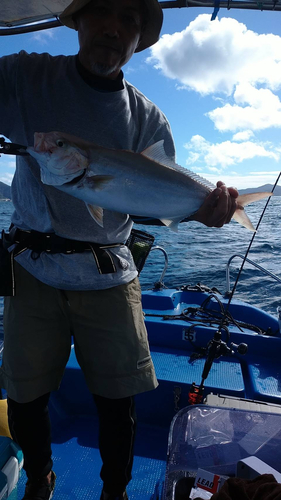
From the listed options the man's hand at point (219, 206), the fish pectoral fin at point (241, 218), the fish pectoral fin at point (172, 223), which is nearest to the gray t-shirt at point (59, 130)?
the fish pectoral fin at point (172, 223)

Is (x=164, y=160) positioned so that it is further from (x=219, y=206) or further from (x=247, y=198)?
(x=247, y=198)

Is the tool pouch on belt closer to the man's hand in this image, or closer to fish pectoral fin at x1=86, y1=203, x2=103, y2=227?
fish pectoral fin at x1=86, y1=203, x2=103, y2=227

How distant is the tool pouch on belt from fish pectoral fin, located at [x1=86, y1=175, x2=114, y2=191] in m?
0.94

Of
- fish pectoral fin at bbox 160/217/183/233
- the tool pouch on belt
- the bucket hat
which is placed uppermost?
the bucket hat

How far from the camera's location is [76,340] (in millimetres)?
2395

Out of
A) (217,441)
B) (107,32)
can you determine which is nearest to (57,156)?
(107,32)

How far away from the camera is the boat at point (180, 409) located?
7.80 feet

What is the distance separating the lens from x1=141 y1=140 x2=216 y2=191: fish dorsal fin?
1.94m

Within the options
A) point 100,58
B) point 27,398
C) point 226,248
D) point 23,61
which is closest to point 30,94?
point 23,61

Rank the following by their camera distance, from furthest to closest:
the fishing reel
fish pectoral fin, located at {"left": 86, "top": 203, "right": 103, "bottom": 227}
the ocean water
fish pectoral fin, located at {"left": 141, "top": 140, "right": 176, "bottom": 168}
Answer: the ocean water, the fishing reel, fish pectoral fin, located at {"left": 141, "top": 140, "right": 176, "bottom": 168}, fish pectoral fin, located at {"left": 86, "top": 203, "right": 103, "bottom": 227}

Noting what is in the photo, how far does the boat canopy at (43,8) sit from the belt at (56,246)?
2189 mm

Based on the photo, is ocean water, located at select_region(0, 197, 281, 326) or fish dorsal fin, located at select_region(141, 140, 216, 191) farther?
ocean water, located at select_region(0, 197, 281, 326)

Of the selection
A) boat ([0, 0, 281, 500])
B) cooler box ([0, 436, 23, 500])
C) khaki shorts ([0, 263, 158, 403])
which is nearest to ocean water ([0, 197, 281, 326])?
boat ([0, 0, 281, 500])

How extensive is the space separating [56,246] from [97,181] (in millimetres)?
709
